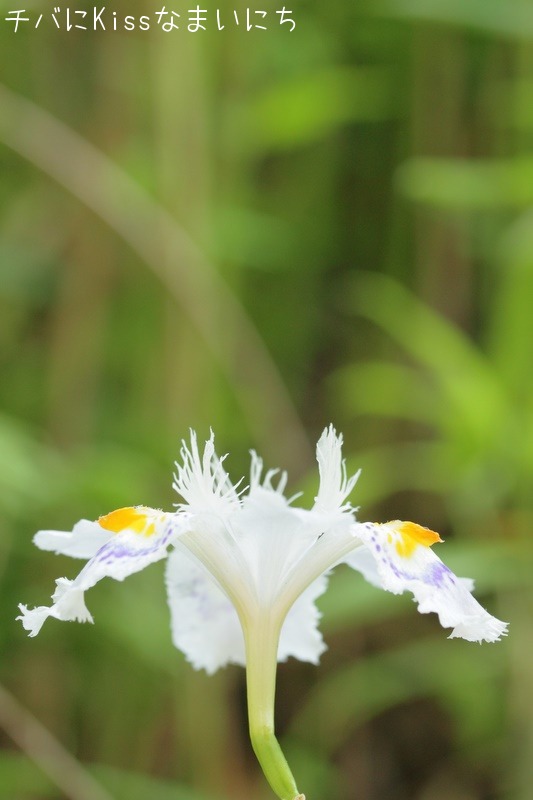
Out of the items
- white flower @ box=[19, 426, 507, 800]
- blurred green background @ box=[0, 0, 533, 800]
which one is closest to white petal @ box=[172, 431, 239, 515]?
white flower @ box=[19, 426, 507, 800]

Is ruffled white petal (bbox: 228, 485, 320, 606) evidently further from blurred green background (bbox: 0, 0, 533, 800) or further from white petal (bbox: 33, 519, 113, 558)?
blurred green background (bbox: 0, 0, 533, 800)

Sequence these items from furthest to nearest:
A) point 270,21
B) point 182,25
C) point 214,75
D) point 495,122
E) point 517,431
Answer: point 495,122 < point 270,21 < point 214,75 < point 182,25 < point 517,431

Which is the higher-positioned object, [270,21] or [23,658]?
[270,21]

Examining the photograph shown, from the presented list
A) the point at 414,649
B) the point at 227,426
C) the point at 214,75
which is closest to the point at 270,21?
the point at 214,75

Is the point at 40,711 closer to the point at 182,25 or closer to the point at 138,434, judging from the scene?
the point at 138,434

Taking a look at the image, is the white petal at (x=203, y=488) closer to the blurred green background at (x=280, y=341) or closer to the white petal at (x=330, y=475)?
the white petal at (x=330, y=475)

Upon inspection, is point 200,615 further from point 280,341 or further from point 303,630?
point 280,341
